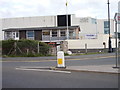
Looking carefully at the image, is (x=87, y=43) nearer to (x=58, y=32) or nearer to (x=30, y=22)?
(x=58, y=32)

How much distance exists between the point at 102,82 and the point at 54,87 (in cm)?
217

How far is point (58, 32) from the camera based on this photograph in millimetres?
43875

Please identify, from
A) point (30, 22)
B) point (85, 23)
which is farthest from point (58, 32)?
point (85, 23)

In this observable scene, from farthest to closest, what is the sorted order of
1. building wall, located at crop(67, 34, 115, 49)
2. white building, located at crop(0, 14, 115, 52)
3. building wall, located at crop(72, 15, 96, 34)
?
building wall, located at crop(72, 15, 96, 34) < white building, located at crop(0, 14, 115, 52) < building wall, located at crop(67, 34, 115, 49)

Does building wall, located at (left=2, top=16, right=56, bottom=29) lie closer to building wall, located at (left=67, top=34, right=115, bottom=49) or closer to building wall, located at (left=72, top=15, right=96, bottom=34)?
building wall, located at (left=72, top=15, right=96, bottom=34)

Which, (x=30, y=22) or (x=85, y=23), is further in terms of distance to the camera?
(x=85, y=23)

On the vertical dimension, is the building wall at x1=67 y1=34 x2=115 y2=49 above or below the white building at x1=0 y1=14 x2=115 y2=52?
below

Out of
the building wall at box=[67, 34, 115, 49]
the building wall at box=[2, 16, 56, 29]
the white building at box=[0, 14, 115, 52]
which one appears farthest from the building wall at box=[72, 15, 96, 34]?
the building wall at box=[67, 34, 115, 49]

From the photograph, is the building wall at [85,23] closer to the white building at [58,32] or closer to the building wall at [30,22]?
the white building at [58,32]

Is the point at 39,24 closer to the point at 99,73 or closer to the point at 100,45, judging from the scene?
the point at 100,45

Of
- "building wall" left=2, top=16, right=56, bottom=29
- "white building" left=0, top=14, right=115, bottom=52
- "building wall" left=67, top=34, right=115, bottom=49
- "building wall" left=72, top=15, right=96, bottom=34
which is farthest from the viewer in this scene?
"building wall" left=72, top=15, right=96, bottom=34

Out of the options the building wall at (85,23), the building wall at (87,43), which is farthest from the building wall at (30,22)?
the building wall at (87,43)

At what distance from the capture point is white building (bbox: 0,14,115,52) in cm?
3759

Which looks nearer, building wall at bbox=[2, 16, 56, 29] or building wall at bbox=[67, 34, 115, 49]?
building wall at bbox=[67, 34, 115, 49]
